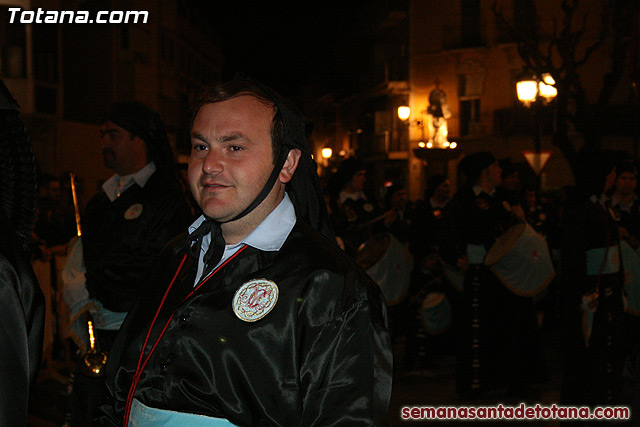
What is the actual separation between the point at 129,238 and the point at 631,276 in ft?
14.3

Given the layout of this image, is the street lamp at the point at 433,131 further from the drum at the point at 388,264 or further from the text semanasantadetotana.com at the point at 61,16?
the drum at the point at 388,264

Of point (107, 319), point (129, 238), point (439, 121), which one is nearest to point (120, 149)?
point (129, 238)

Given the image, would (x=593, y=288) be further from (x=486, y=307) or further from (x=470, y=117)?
(x=470, y=117)

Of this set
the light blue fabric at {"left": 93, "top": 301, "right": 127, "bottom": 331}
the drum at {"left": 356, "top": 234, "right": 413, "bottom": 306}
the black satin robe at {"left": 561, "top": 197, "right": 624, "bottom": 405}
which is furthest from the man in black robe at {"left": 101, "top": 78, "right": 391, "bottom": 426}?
the drum at {"left": 356, "top": 234, "right": 413, "bottom": 306}

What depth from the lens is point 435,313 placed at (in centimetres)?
826

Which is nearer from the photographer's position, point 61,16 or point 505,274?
point 505,274

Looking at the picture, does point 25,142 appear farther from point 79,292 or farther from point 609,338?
point 609,338

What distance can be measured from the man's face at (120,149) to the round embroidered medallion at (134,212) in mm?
317

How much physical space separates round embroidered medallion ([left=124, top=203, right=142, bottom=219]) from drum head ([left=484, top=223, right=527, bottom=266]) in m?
3.87

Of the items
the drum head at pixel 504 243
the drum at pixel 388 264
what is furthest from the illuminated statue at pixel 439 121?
the drum head at pixel 504 243

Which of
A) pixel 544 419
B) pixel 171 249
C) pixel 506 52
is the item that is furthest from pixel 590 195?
pixel 506 52

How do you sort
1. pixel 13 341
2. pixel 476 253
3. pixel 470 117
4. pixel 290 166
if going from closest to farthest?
pixel 13 341 < pixel 290 166 < pixel 476 253 < pixel 470 117

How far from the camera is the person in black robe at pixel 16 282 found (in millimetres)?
1512

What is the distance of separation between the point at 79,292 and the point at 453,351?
5.43 metres
